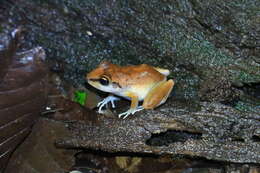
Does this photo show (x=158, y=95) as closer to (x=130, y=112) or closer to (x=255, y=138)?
(x=130, y=112)

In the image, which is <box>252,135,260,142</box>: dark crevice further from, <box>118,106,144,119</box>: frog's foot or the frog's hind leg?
<box>118,106,144,119</box>: frog's foot

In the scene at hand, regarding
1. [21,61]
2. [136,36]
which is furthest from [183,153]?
[21,61]

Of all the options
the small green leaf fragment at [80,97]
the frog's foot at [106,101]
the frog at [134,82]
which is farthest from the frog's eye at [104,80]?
the small green leaf fragment at [80,97]

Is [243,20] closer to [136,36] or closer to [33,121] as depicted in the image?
[136,36]

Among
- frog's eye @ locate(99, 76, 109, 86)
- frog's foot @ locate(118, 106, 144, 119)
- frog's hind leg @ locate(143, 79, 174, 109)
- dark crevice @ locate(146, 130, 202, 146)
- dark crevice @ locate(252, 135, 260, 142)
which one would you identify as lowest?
dark crevice @ locate(146, 130, 202, 146)

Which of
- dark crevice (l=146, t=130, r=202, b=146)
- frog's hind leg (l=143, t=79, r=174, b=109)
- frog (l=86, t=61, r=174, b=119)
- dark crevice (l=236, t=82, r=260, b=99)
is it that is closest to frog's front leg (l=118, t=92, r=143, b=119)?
frog (l=86, t=61, r=174, b=119)

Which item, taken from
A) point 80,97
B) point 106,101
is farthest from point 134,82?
point 80,97
